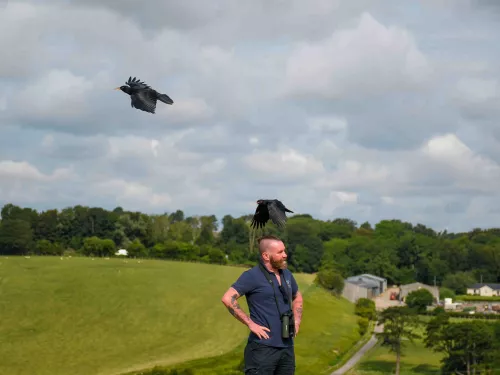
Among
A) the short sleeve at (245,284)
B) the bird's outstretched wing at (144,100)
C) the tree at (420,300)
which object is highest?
the bird's outstretched wing at (144,100)

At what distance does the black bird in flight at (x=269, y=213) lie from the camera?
45.0ft

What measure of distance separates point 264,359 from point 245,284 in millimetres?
1205

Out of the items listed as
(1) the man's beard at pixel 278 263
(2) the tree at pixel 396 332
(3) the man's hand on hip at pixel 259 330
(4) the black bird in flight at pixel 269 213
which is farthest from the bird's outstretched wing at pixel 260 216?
(2) the tree at pixel 396 332

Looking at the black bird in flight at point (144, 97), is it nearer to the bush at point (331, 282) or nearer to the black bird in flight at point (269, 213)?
the black bird in flight at point (269, 213)

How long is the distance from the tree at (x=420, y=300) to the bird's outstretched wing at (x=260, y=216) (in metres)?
163

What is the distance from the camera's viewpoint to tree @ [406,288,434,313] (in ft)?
570

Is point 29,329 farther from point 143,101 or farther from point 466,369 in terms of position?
point 143,101

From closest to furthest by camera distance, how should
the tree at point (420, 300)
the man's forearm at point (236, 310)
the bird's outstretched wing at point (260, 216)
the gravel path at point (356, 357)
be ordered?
the man's forearm at point (236, 310)
the bird's outstretched wing at point (260, 216)
the gravel path at point (356, 357)
the tree at point (420, 300)

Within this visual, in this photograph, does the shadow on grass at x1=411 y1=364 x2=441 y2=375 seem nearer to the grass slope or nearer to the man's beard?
the grass slope

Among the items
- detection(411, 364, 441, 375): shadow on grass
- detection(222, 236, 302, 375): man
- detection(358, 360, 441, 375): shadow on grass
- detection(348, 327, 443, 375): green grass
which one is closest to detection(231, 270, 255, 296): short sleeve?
detection(222, 236, 302, 375): man

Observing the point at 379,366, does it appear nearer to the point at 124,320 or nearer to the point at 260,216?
the point at 124,320

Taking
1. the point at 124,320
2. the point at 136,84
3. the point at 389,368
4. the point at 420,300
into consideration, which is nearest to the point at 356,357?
the point at 389,368

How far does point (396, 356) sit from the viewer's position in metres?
105

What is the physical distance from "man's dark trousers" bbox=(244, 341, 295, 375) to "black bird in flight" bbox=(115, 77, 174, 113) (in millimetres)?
6266
